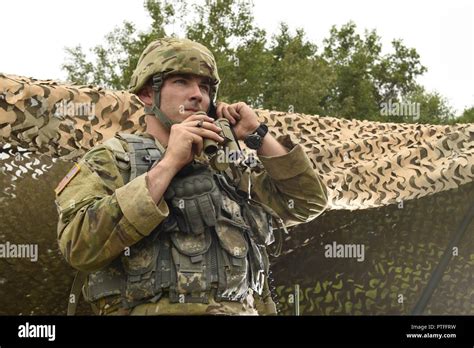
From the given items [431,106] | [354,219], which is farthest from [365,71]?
[354,219]

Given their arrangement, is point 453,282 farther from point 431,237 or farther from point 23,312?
point 23,312

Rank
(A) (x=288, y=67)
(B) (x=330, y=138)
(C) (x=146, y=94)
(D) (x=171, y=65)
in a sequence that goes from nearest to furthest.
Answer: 1. (D) (x=171, y=65)
2. (C) (x=146, y=94)
3. (B) (x=330, y=138)
4. (A) (x=288, y=67)

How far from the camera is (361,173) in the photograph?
4.05 metres

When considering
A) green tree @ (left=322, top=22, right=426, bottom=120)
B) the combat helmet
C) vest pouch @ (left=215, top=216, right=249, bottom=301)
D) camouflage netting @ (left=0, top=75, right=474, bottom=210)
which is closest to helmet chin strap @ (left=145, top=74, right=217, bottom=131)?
the combat helmet

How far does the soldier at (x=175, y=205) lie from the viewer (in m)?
2.03

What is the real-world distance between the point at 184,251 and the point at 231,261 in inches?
5.1

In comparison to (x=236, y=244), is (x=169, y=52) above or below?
above

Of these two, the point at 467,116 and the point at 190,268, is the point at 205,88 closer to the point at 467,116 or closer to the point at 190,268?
the point at 190,268

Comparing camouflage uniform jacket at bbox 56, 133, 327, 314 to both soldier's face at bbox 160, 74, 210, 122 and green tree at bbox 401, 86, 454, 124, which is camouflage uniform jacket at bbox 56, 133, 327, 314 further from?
green tree at bbox 401, 86, 454, 124

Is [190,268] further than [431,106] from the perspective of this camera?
No

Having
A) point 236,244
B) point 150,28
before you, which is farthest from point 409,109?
point 150,28

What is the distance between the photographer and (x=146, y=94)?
236 centimetres
